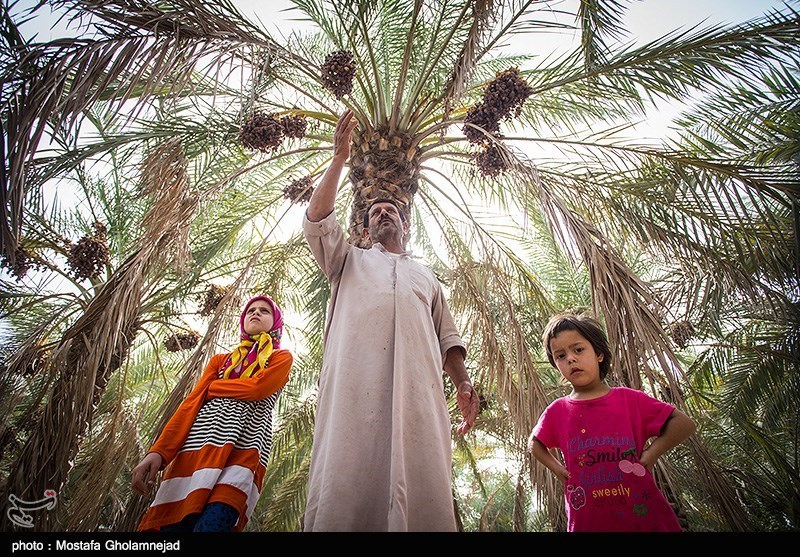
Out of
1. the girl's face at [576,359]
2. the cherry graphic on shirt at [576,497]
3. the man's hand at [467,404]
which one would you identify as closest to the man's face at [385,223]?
the man's hand at [467,404]

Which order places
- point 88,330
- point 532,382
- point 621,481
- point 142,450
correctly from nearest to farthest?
point 621,481
point 88,330
point 532,382
point 142,450

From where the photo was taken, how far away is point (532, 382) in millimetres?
3697

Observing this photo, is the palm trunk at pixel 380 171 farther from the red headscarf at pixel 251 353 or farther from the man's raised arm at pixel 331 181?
the man's raised arm at pixel 331 181

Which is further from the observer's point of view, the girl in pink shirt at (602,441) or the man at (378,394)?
the girl in pink shirt at (602,441)

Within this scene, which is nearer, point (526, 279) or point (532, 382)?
point (532, 382)

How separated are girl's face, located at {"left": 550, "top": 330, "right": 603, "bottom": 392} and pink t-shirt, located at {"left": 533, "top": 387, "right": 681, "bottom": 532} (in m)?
0.11

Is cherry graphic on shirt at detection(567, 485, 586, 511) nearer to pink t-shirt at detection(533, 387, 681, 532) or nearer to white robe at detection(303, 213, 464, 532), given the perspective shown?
pink t-shirt at detection(533, 387, 681, 532)

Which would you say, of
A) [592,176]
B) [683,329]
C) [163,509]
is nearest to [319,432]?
[163,509]

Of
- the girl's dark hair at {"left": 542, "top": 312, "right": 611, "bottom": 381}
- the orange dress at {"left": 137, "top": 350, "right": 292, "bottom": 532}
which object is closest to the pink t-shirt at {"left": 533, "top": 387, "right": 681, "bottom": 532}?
the girl's dark hair at {"left": 542, "top": 312, "right": 611, "bottom": 381}

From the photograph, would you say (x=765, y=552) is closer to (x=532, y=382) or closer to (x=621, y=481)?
(x=621, y=481)

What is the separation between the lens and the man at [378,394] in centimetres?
165

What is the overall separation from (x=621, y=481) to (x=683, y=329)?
147 inches

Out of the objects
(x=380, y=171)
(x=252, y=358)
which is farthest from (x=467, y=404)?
(x=380, y=171)

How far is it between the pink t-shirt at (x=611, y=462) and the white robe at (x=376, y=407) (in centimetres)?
55
